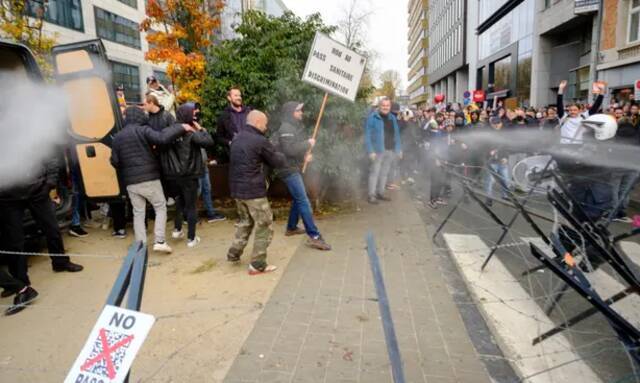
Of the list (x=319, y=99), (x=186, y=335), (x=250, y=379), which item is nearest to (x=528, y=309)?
(x=250, y=379)

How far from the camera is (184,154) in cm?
536

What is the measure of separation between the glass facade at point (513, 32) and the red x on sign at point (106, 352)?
27.3m

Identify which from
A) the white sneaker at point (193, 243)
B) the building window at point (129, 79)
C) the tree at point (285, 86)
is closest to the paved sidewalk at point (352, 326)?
the white sneaker at point (193, 243)

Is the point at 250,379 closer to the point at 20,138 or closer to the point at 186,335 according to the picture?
the point at 186,335

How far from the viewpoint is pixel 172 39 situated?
14.9 meters

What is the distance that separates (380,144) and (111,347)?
657 cm

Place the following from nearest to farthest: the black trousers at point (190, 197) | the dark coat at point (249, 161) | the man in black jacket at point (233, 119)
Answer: the dark coat at point (249, 161)
the black trousers at point (190, 197)
the man in black jacket at point (233, 119)

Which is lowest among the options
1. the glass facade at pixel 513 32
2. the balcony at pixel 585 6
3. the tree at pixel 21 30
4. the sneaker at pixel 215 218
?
the sneaker at pixel 215 218

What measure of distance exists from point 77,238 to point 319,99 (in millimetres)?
4204

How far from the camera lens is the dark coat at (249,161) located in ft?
14.5

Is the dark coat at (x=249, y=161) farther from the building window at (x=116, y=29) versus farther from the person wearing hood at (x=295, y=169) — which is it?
the building window at (x=116, y=29)

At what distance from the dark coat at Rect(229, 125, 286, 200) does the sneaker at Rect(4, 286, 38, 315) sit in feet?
7.05

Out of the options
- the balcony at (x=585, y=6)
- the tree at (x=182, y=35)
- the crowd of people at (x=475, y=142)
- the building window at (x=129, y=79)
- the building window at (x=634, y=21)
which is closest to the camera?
the crowd of people at (x=475, y=142)

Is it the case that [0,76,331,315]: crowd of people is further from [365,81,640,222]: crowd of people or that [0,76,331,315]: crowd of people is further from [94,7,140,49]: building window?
[94,7,140,49]: building window
